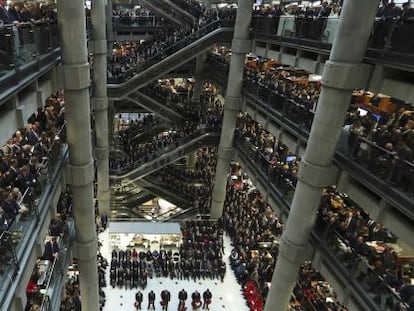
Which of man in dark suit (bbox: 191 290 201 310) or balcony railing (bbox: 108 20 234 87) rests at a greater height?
balcony railing (bbox: 108 20 234 87)

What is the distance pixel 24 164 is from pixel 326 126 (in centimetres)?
806

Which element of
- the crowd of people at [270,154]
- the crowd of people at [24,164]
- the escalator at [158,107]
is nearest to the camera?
the crowd of people at [24,164]

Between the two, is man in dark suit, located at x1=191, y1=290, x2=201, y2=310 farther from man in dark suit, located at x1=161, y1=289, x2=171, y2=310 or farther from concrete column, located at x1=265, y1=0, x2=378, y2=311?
concrete column, located at x1=265, y1=0, x2=378, y2=311

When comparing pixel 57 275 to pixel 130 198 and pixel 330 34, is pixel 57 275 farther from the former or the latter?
pixel 130 198

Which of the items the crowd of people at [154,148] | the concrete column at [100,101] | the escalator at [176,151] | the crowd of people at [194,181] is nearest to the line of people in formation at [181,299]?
the concrete column at [100,101]

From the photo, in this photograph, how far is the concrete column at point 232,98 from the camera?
56.5 ft

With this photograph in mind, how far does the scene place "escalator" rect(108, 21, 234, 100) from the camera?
1905 centimetres

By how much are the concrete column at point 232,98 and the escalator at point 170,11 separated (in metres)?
7.91

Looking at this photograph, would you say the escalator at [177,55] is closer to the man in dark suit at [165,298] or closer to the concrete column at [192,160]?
the concrete column at [192,160]

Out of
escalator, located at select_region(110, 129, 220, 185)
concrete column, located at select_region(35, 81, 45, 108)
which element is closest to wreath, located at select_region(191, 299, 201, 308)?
escalator, located at select_region(110, 129, 220, 185)

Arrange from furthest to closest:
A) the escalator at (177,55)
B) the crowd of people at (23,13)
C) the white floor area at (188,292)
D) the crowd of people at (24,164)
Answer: the escalator at (177,55), the white floor area at (188,292), the crowd of people at (23,13), the crowd of people at (24,164)

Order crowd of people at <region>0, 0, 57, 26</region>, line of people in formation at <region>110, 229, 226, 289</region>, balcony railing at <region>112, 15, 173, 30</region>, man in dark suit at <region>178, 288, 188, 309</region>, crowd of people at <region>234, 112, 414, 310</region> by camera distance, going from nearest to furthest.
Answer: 1. crowd of people at <region>0, 0, 57, 26</region>
2. crowd of people at <region>234, 112, 414, 310</region>
3. man in dark suit at <region>178, 288, 188, 309</region>
4. line of people in formation at <region>110, 229, 226, 289</region>
5. balcony railing at <region>112, 15, 173, 30</region>

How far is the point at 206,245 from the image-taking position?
65.4 feet

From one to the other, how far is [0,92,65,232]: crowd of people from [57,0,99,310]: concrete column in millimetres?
845
